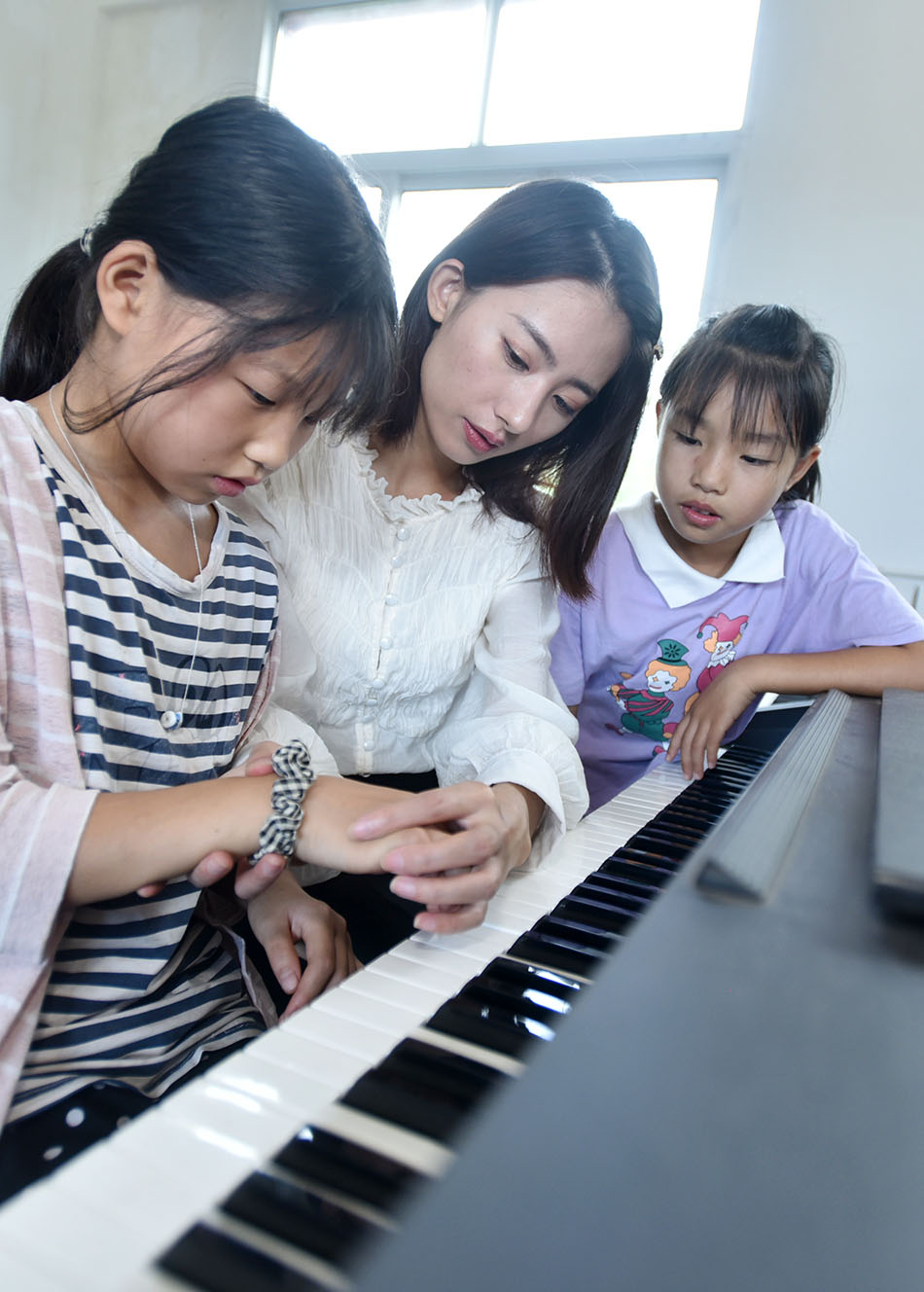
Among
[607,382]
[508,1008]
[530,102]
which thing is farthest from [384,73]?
[508,1008]

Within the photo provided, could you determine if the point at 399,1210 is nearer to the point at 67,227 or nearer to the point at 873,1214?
the point at 873,1214

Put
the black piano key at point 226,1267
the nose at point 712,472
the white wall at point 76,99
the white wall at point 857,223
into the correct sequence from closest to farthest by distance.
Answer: the black piano key at point 226,1267 → the nose at point 712,472 → the white wall at point 857,223 → the white wall at point 76,99

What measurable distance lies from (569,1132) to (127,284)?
729mm

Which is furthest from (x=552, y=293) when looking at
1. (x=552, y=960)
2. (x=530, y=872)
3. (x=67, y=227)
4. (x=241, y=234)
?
(x=67, y=227)

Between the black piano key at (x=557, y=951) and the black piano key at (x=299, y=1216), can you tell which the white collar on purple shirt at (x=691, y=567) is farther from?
the black piano key at (x=299, y=1216)

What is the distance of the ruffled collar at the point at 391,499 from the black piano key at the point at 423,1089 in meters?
0.85

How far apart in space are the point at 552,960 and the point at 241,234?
605mm

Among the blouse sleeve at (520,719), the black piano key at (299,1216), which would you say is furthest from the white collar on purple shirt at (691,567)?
the black piano key at (299,1216)

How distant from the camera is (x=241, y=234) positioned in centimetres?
78

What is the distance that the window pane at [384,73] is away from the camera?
3.86m

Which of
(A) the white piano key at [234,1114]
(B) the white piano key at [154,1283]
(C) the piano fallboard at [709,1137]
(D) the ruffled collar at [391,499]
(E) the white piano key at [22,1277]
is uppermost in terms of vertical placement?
(D) the ruffled collar at [391,499]

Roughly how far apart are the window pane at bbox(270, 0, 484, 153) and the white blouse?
317 cm

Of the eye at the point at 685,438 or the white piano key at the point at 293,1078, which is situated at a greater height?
the eye at the point at 685,438

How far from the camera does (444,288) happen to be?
3.92ft
